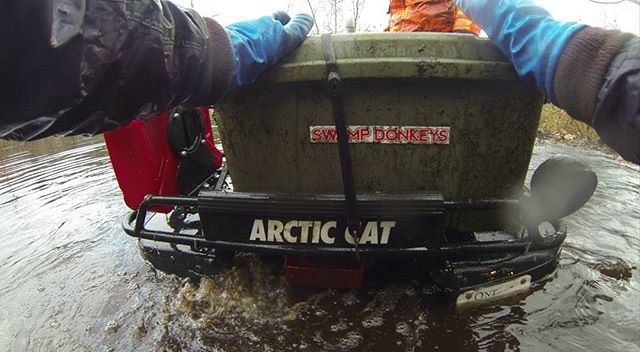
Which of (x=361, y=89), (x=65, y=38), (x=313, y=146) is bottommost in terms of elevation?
(x=313, y=146)

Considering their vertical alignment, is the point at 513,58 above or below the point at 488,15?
below

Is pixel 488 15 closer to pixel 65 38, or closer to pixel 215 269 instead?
pixel 65 38

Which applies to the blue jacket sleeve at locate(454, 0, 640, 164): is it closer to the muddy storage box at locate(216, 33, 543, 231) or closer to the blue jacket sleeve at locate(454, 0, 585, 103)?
the blue jacket sleeve at locate(454, 0, 585, 103)

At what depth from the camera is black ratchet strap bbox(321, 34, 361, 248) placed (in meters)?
1.70

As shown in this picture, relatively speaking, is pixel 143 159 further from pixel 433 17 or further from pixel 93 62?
pixel 433 17

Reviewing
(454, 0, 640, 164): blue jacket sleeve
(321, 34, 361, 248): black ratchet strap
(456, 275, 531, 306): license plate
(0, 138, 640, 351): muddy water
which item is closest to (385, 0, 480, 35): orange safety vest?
(454, 0, 640, 164): blue jacket sleeve

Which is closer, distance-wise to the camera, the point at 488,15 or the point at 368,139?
the point at 488,15

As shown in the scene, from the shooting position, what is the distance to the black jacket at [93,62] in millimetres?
979

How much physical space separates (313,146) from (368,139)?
0.28m

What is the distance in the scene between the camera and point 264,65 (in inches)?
71.6

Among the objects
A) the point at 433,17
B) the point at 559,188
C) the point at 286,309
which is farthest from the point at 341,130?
the point at 433,17

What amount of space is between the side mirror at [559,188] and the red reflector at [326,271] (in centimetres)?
93

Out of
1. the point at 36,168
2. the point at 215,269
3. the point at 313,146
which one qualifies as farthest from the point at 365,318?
the point at 36,168

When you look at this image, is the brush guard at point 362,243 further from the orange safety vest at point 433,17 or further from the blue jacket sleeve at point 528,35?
the orange safety vest at point 433,17
